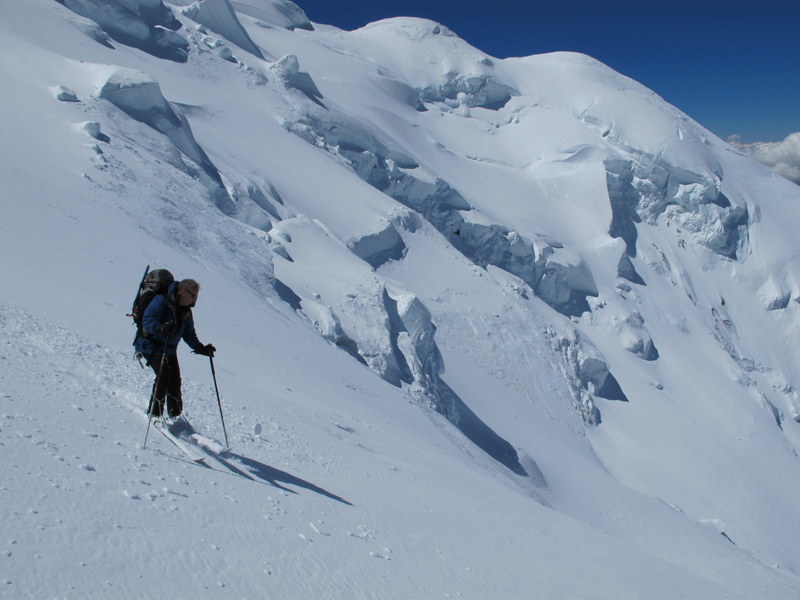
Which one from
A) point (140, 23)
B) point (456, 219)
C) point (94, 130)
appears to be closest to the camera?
point (94, 130)

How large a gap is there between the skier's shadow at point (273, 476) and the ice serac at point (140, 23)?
34559mm

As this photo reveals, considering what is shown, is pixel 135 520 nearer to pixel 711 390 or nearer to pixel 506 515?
pixel 506 515

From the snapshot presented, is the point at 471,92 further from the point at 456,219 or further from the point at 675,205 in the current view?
the point at 456,219

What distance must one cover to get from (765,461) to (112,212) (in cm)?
3883

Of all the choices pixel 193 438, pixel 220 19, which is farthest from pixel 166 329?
pixel 220 19

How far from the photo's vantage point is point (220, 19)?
41625 mm

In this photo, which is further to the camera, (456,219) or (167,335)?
(456,219)

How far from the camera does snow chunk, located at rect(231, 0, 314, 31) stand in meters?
54.7

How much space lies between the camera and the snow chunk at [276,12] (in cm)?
5466

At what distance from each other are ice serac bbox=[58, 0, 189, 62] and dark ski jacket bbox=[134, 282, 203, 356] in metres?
33.7

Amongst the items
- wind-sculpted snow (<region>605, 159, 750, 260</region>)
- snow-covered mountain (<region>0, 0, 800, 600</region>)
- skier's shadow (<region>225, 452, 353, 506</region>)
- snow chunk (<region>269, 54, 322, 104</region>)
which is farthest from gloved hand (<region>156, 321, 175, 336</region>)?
wind-sculpted snow (<region>605, 159, 750, 260</region>)

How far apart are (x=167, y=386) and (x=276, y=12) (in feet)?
193

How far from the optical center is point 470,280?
3506 centimetres

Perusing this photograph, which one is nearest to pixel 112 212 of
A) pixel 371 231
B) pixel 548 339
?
pixel 371 231
